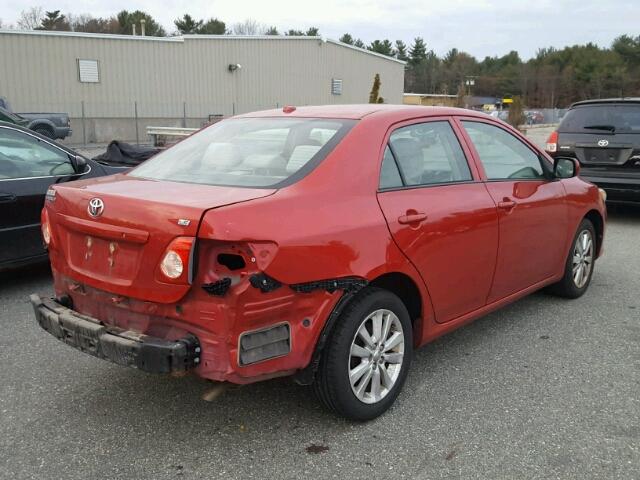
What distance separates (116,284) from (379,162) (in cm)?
147

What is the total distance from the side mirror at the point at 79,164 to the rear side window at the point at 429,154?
3.59 m

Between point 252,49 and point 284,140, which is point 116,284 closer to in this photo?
point 284,140

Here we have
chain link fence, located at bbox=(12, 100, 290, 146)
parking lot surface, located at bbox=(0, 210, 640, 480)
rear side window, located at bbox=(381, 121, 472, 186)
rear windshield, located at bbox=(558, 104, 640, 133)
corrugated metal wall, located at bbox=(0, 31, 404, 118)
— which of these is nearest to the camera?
parking lot surface, located at bbox=(0, 210, 640, 480)

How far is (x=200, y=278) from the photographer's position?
2.67m

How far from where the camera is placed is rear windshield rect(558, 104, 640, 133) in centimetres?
844

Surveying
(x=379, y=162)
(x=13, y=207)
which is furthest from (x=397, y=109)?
(x=13, y=207)

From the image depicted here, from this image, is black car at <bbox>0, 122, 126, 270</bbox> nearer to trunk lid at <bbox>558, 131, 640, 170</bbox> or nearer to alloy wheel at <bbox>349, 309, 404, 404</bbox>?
alloy wheel at <bbox>349, 309, 404, 404</bbox>

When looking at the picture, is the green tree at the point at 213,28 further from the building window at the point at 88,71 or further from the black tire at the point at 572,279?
the black tire at the point at 572,279

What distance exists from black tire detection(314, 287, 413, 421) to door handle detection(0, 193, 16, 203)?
3.52m

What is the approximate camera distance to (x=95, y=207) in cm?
297

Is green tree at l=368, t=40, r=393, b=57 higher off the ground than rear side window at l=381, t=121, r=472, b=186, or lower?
higher

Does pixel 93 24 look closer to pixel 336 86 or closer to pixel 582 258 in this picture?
pixel 336 86

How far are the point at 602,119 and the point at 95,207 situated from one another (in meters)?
7.74

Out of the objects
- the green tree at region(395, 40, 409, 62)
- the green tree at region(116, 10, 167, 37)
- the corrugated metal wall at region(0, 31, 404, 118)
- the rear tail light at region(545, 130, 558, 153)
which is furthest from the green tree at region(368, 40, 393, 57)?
the rear tail light at region(545, 130, 558, 153)
